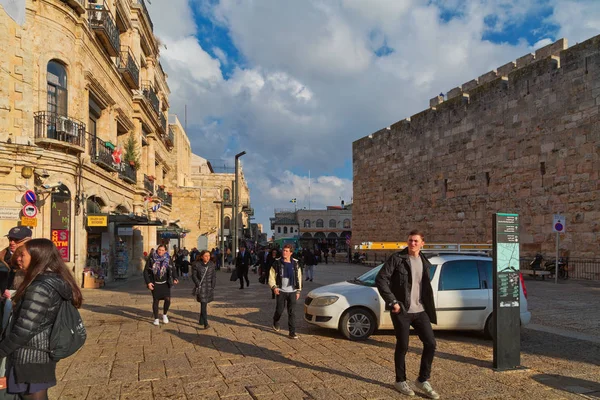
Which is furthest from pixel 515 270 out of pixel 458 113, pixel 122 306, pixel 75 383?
pixel 458 113

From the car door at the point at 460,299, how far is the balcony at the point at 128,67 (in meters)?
17.9

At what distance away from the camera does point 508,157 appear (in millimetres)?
20609

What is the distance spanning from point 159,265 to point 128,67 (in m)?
15.1

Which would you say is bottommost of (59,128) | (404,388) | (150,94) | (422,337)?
(404,388)

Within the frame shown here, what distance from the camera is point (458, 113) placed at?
23.7m

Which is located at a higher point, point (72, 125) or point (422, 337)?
point (72, 125)

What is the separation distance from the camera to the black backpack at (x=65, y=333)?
313cm

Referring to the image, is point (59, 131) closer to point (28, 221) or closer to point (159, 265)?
point (28, 221)

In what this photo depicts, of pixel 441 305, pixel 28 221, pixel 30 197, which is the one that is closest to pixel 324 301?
pixel 441 305

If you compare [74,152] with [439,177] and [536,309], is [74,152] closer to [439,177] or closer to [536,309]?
[536,309]

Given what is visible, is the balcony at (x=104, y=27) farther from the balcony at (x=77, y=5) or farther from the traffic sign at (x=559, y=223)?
the traffic sign at (x=559, y=223)

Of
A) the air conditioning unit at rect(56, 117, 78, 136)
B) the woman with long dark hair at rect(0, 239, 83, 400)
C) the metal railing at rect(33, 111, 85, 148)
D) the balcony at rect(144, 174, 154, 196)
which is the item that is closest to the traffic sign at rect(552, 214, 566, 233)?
the metal railing at rect(33, 111, 85, 148)

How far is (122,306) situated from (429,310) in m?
9.46

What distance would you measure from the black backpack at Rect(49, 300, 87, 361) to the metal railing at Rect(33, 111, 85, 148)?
12780 mm
